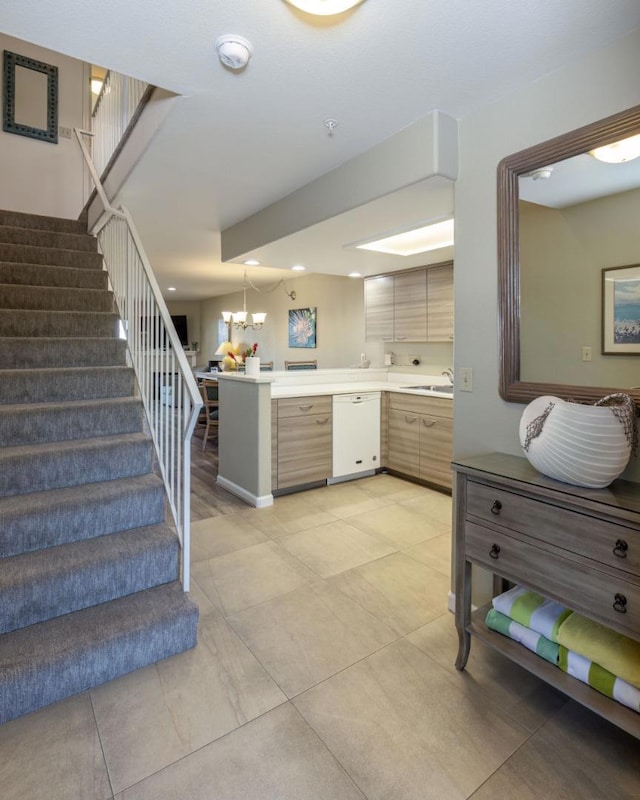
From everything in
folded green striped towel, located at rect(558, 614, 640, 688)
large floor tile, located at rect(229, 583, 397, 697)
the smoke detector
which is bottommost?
large floor tile, located at rect(229, 583, 397, 697)

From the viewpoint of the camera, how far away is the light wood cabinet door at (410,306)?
173 inches

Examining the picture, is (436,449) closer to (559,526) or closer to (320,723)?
(559,526)

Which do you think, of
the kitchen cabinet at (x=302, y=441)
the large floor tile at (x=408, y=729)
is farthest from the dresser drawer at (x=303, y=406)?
the large floor tile at (x=408, y=729)

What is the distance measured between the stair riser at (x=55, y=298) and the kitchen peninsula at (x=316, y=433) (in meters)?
1.17

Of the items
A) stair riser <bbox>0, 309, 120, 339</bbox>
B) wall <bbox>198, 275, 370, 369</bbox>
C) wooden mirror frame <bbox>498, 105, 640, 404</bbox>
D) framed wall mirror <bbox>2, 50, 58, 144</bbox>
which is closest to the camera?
wooden mirror frame <bbox>498, 105, 640, 404</bbox>

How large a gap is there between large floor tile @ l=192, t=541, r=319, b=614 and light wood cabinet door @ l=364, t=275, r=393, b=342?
2.85 meters

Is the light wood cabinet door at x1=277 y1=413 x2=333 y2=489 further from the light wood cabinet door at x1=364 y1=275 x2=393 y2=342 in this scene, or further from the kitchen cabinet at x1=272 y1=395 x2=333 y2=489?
the light wood cabinet door at x1=364 y1=275 x2=393 y2=342

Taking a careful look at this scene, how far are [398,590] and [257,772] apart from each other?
47.1 inches


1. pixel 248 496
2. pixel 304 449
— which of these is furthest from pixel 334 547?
pixel 304 449

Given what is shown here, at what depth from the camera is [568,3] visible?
1411 mm

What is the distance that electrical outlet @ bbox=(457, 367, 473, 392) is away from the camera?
83.7 inches

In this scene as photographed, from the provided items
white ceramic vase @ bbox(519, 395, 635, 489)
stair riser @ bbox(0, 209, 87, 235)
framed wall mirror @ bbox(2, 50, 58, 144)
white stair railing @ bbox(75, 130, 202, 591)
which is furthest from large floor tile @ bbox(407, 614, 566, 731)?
framed wall mirror @ bbox(2, 50, 58, 144)

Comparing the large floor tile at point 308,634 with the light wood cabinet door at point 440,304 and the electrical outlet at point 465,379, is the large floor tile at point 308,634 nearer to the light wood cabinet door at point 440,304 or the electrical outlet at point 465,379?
the electrical outlet at point 465,379

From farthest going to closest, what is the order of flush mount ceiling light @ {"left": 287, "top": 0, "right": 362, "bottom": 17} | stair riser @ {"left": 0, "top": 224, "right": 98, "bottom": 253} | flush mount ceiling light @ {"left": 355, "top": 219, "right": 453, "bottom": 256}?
1. stair riser @ {"left": 0, "top": 224, "right": 98, "bottom": 253}
2. flush mount ceiling light @ {"left": 355, "top": 219, "right": 453, "bottom": 256}
3. flush mount ceiling light @ {"left": 287, "top": 0, "right": 362, "bottom": 17}
